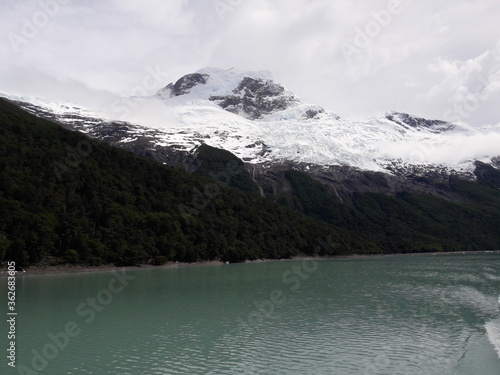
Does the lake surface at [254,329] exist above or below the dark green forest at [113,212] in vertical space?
below

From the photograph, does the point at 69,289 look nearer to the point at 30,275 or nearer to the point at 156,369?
the point at 30,275

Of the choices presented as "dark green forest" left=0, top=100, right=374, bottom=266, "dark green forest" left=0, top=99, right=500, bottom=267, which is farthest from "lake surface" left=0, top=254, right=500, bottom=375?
"dark green forest" left=0, top=100, right=374, bottom=266

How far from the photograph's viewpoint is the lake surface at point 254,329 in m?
30.7

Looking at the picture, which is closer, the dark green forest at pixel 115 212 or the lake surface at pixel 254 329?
the lake surface at pixel 254 329

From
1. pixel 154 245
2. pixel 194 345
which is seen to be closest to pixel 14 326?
pixel 194 345

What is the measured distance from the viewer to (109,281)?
79.4m

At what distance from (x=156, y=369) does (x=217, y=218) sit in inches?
4635

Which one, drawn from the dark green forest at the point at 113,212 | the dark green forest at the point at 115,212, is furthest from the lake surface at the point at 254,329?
the dark green forest at the point at 113,212

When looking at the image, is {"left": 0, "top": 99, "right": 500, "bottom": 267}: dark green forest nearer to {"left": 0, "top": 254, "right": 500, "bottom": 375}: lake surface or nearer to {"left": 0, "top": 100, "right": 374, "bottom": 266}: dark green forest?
{"left": 0, "top": 100, "right": 374, "bottom": 266}: dark green forest

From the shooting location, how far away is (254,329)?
41375mm

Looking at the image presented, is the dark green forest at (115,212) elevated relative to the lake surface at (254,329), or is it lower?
elevated

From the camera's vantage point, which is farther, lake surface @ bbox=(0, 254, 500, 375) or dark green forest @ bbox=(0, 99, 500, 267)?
dark green forest @ bbox=(0, 99, 500, 267)

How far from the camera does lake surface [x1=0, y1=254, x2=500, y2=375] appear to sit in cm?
3072

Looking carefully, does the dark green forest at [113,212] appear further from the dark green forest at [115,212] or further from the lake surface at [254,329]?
the lake surface at [254,329]
